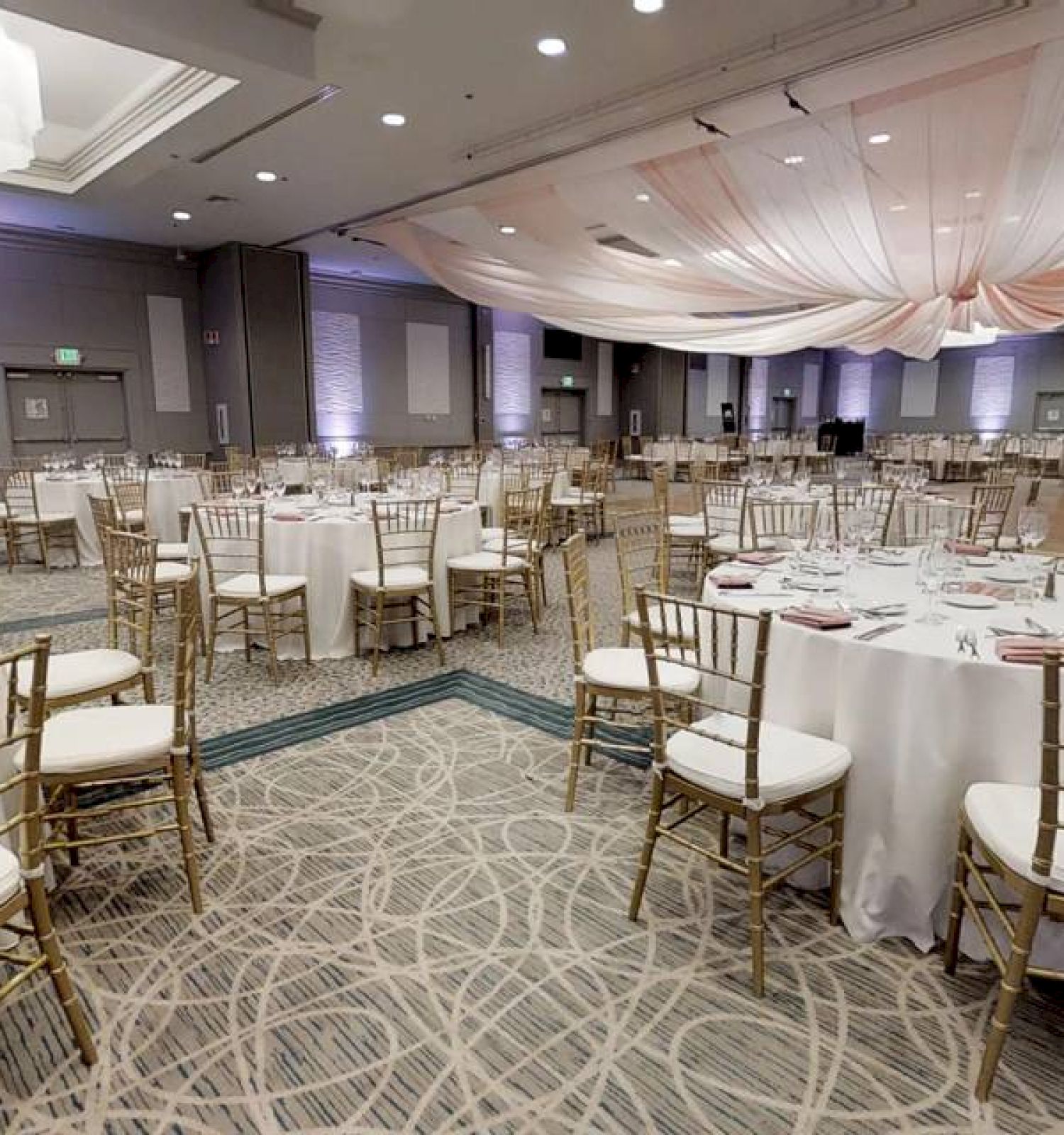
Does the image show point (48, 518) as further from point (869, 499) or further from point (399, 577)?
point (869, 499)

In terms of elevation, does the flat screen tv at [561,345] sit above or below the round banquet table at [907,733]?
above

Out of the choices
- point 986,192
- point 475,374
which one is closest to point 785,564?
point 986,192

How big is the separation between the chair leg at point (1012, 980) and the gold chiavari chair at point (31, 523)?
8418mm

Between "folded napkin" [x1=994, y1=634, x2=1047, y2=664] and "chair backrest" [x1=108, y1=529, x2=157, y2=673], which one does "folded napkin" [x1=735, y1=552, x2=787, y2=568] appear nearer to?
"folded napkin" [x1=994, y1=634, x2=1047, y2=664]

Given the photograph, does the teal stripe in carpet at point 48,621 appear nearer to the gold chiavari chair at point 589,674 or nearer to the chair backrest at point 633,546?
the chair backrest at point 633,546

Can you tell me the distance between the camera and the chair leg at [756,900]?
7.44 ft

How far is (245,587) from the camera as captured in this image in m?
4.93

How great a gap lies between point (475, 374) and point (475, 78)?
9.96m

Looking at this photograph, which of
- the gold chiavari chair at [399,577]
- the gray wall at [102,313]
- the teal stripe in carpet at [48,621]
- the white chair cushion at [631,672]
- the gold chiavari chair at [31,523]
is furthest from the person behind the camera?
the gray wall at [102,313]

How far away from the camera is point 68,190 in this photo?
905 centimetres

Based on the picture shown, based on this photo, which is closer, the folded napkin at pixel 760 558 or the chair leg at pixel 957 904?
the chair leg at pixel 957 904

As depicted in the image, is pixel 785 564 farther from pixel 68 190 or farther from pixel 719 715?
pixel 68 190

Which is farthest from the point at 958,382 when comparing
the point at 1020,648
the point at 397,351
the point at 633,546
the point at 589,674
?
the point at 1020,648

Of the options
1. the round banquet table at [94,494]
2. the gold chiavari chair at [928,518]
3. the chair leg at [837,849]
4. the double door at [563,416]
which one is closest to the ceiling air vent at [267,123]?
the round banquet table at [94,494]
